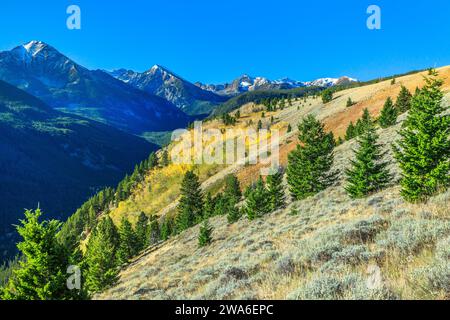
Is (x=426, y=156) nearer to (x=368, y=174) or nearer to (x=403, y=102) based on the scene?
(x=368, y=174)

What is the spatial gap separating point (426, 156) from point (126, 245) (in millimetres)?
51388

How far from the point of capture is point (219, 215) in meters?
53.8

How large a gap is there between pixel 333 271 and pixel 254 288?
1915mm

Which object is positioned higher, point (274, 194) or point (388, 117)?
point (388, 117)

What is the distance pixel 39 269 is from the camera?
42.7 ft

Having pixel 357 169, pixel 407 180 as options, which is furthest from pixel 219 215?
pixel 407 180

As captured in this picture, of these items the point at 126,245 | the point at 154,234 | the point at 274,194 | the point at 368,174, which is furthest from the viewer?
the point at 154,234

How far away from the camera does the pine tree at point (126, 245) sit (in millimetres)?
55719

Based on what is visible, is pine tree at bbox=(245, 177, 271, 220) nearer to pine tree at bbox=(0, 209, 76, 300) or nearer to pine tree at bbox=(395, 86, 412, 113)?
pine tree at bbox=(0, 209, 76, 300)

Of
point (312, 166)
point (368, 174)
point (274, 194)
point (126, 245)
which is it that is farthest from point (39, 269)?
point (126, 245)

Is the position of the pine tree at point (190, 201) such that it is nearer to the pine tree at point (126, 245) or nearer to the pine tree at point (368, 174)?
the pine tree at point (126, 245)

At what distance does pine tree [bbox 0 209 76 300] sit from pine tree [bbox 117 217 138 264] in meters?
44.2

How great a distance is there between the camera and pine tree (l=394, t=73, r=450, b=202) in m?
14.7

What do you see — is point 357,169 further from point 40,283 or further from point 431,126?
point 40,283
